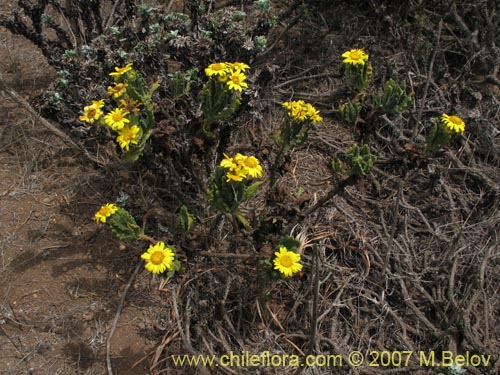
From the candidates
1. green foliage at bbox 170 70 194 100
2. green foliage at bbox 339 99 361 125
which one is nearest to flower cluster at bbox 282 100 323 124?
green foliage at bbox 339 99 361 125

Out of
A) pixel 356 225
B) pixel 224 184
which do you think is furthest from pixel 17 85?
pixel 356 225

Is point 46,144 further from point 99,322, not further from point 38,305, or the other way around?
point 99,322

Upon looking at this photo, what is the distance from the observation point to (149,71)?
2473 millimetres

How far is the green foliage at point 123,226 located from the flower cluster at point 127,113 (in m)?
0.24

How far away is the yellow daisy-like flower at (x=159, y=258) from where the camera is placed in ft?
5.57

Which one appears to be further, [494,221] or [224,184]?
[494,221]

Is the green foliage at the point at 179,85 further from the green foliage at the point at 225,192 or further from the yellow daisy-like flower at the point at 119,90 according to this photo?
the green foliage at the point at 225,192

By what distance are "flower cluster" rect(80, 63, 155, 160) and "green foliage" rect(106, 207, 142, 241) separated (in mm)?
236

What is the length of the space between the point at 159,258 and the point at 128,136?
494 mm

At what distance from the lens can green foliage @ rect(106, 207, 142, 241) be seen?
1.80 metres

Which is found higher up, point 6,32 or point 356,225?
point 6,32

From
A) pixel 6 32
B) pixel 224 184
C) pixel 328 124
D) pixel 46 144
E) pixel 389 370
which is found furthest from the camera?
pixel 6 32

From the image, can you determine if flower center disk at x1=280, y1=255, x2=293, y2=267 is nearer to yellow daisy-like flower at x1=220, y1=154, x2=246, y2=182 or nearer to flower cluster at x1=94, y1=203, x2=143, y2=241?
yellow daisy-like flower at x1=220, y1=154, x2=246, y2=182

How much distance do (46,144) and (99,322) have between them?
1.15 metres
